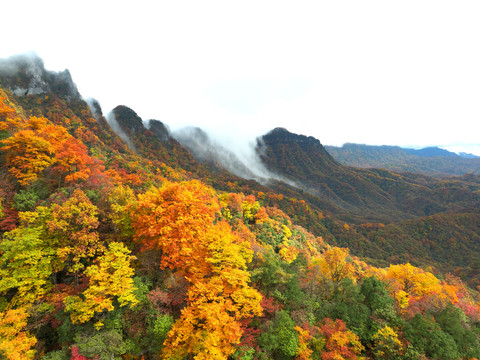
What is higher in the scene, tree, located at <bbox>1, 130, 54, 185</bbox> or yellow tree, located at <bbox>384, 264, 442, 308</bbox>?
tree, located at <bbox>1, 130, 54, 185</bbox>

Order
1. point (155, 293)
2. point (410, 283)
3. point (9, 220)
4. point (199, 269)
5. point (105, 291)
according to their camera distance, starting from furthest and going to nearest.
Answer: point (410, 283) < point (9, 220) < point (199, 269) < point (155, 293) < point (105, 291)

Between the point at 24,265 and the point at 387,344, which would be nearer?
the point at 24,265

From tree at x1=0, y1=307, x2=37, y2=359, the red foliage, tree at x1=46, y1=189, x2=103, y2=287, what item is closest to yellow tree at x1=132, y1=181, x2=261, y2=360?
tree at x1=46, y1=189, x2=103, y2=287

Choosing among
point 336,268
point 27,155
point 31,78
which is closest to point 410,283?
point 336,268

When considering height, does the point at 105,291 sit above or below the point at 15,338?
above

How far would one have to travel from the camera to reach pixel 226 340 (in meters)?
20.0

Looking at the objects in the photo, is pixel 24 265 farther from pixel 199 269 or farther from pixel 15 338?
pixel 199 269

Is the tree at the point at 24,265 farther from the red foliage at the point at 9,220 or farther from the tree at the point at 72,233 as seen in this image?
the red foliage at the point at 9,220

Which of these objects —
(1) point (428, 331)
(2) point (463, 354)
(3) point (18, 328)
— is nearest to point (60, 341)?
(3) point (18, 328)

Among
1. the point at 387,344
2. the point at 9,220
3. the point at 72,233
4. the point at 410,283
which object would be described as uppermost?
the point at 9,220

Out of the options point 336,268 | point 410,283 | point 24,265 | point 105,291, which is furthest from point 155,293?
point 410,283

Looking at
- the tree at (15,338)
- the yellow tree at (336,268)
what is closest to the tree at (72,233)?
the tree at (15,338)

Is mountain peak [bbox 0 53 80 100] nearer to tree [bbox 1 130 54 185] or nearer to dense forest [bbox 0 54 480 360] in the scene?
dense forest [bbox 0 54 480 360]

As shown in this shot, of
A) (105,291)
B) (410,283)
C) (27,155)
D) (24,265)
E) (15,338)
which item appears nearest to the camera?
(15,338)
